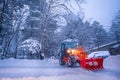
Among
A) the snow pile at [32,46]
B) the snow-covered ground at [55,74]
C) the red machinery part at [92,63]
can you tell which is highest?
the snow pile at [32,46]

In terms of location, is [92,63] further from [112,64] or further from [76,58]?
[112,64]

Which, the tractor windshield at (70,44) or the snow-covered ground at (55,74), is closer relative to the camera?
the snow-covered ground at (55,74)

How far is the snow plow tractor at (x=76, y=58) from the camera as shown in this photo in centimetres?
955

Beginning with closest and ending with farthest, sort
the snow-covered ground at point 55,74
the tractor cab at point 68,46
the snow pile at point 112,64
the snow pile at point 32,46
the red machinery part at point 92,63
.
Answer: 1. the snow-covered ground at point 55,74
2. the red machinery part at point 92,63
3. the snow pile at point 112,64
4. the tractor cab at point 68,46
5. the snow pile at point 32,46

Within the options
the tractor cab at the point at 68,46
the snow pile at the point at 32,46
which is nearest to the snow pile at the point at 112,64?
the tractor cab at the point at 68,46

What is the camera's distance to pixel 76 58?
10.5 m

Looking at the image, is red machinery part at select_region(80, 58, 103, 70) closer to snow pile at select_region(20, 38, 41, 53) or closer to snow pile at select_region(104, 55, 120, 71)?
A: snow pile at select_region(104, 55, 120, 71)

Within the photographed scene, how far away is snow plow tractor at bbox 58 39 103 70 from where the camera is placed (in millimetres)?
9548

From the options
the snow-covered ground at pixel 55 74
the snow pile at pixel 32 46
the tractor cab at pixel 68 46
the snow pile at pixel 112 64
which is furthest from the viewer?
the snow pile at pixel 32 46

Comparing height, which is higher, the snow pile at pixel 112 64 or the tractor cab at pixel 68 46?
the tractor cab at pixel 68 46

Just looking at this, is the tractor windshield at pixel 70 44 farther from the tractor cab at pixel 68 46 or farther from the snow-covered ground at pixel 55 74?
the snow-covered ground at pixel 55 74

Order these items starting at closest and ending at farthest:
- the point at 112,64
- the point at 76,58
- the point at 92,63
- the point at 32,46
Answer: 1. the point at 92,63
2. the point at 76,58
3. the point at 112,64
4. the point at 32,46

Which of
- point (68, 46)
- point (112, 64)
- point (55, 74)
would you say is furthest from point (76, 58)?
point (55, 74)

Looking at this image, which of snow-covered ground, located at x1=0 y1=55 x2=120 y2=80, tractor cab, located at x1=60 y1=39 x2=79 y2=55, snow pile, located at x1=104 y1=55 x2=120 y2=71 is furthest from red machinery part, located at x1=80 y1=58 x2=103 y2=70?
tractor cab, located at x1=60 y1=39 x2=79 y2=55
